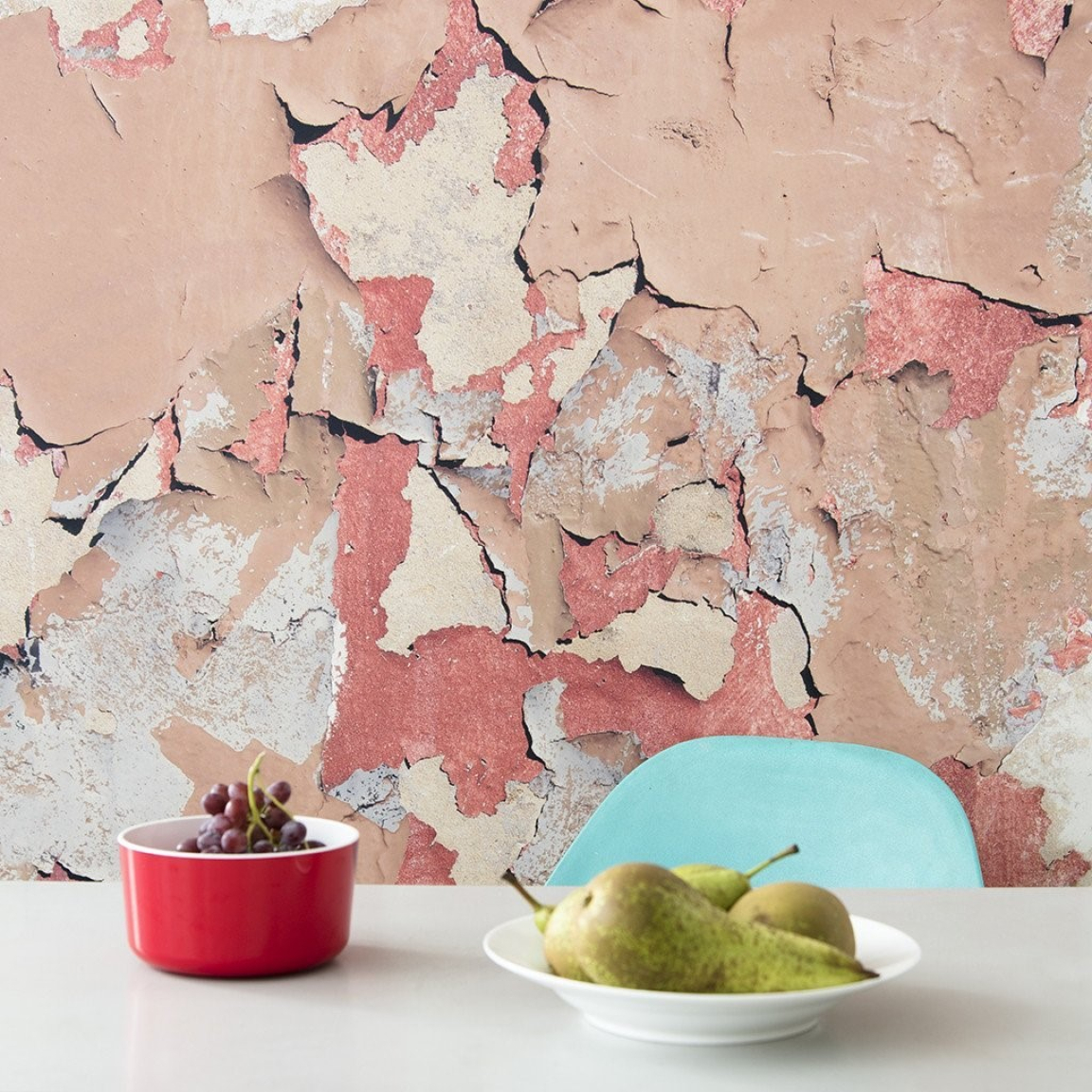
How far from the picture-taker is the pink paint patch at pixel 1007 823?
170 centimetres

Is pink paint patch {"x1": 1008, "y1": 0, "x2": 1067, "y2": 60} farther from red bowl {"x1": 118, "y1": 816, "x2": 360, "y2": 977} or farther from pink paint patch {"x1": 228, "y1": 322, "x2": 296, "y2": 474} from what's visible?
red bowl {"x1": 118, "y1": 816, "x2": 360, "y2": 977}

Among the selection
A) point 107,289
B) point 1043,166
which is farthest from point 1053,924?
point 107,289

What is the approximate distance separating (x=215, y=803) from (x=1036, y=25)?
4.92 feet

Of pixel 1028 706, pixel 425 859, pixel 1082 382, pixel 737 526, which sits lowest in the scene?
pixel 425 859

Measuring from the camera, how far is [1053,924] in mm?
973

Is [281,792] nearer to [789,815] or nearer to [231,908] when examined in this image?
[231,908]

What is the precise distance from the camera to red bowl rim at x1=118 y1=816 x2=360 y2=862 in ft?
2.50

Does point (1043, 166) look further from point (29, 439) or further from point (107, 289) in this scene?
point (29, 439)

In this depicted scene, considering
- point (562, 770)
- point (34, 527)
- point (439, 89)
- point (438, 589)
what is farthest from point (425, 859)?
point (439, 89)

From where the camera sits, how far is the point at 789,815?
1.33 m

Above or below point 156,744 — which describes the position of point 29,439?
above

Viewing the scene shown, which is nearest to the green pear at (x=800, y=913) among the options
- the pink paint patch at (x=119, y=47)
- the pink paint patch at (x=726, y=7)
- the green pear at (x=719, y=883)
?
the green pear at (x=719, y=883)

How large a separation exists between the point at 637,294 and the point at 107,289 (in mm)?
721

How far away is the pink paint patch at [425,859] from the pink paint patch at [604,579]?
0.34 metres
